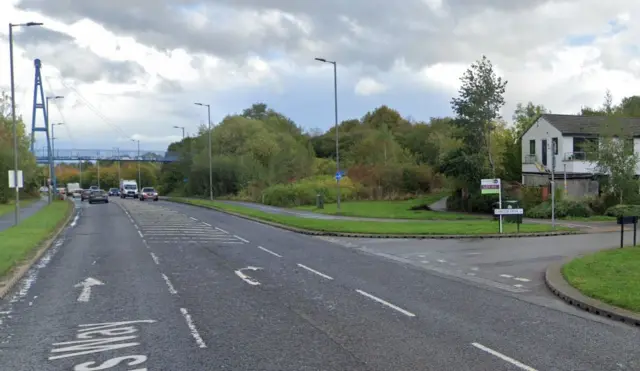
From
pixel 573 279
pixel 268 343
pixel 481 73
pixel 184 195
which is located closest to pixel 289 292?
pixel 268 343

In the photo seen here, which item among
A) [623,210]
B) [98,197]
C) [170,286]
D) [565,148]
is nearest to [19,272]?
[170,286]

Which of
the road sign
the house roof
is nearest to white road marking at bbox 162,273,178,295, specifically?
the road sign

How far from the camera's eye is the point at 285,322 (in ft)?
29.6

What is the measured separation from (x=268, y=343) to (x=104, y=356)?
2046 millimetres

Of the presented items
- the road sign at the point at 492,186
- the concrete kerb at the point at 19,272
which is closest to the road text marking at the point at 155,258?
A: the concrete kerb at the point at 19,272

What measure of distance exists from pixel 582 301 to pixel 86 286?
9.86 metres

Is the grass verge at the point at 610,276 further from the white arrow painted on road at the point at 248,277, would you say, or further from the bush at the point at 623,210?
the bush at the point at 623,210

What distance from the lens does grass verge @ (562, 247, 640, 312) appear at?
10.2m

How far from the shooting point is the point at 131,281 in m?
13.1

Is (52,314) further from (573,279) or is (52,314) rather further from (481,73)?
(481,73)

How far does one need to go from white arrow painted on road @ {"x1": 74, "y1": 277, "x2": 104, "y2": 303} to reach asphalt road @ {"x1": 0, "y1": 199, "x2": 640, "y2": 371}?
1.7 inches

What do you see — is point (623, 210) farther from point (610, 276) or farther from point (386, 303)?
point (386, 303)

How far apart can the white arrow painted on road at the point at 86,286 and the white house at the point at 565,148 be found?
33.9m

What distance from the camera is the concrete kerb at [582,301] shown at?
9.09 metres
